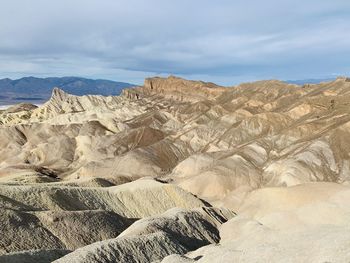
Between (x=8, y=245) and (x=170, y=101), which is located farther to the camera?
(x=170, y=101)

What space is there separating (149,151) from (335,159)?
34086 millimetres

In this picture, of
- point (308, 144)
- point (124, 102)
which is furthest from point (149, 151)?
point (124, 102)

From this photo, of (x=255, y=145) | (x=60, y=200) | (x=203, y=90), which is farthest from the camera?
(x=203, y=90)

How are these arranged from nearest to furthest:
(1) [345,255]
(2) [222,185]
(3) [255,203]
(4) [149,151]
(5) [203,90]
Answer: (1) [345,255] < (3) [255,203] < (2) [222,185] < (4) [149,151] < (5) [203,90]

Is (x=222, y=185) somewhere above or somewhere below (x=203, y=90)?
below

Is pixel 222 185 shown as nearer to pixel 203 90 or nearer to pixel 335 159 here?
pixel 335 159

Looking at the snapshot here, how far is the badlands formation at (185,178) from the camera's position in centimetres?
3020

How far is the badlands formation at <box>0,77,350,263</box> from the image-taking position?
30.2 meters

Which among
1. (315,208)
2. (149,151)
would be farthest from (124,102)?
(315,208)

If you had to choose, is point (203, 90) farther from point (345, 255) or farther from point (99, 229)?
point (345, 255)

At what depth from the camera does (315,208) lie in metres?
42.4

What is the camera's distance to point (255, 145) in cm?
8100

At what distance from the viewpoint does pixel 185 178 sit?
76875 mm

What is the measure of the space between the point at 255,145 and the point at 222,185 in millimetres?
14920
